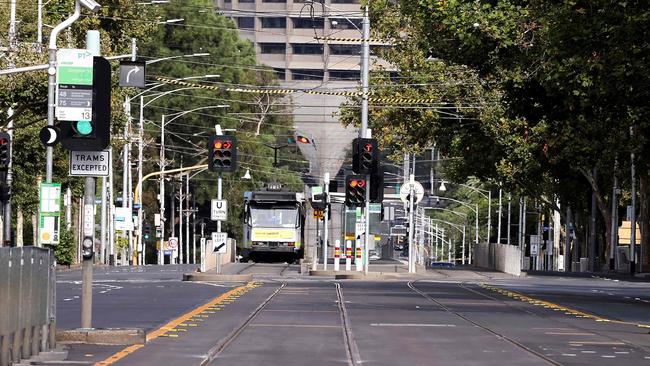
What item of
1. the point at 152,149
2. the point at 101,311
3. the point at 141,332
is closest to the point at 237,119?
the point at 152,149

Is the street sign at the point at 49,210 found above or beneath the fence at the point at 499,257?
above

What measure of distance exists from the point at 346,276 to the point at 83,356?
A: 1372 inches

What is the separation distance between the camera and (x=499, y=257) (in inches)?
2795

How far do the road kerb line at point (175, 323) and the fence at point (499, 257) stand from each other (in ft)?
74.6

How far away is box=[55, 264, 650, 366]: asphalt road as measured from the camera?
64.5ft

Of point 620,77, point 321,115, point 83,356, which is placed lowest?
point 83,356

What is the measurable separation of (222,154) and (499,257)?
27.0m

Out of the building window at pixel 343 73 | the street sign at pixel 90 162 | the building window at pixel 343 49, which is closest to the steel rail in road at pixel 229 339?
the street sign at pixel 90 162

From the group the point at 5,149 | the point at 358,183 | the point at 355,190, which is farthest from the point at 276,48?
the point at 5,149

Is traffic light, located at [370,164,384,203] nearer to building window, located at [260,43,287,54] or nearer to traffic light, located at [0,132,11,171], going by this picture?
traffic light, located at [0,132,11,171]

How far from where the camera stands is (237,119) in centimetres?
11456

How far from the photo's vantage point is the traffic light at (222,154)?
4659 centimetres

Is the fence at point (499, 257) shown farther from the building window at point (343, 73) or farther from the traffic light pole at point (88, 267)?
the building window at point (343, 73)

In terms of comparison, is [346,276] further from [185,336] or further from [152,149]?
[152,149]
